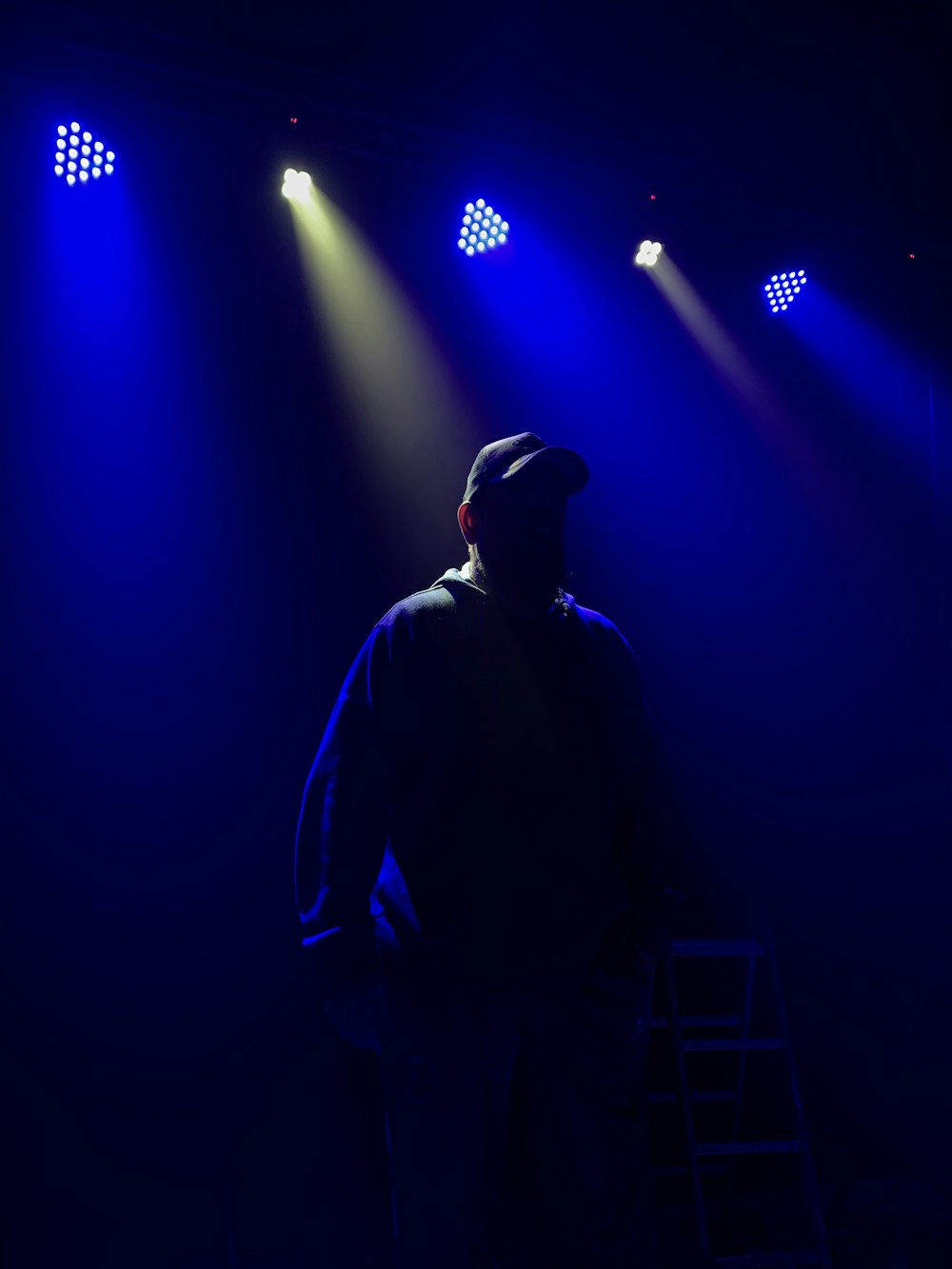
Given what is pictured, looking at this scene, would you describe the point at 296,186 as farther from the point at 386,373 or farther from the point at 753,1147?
the point at 753,1147

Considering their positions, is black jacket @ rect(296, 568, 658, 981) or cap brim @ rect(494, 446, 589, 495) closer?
black jacket @ rect(296, 568, 658, 981)

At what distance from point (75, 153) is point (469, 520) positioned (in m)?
1.94

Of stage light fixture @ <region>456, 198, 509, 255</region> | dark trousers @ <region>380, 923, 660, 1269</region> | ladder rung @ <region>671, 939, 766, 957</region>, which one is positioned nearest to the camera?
dark trousers @ <region>380, 923, 660, 1269</region>

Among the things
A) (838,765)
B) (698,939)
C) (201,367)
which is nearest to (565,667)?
(698,939)

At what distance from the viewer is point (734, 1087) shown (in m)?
3.22

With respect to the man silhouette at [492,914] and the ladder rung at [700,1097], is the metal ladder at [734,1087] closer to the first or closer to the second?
the ladder rung at [700,1097]

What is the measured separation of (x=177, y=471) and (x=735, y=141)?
8.30 ft

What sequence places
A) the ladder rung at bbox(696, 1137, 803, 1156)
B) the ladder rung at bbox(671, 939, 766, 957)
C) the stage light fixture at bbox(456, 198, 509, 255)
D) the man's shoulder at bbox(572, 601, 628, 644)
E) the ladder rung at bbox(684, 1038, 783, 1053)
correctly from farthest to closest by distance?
the stage light fixture at bbox(456, 198, 509, 255)
the ladder rung at bbox(671, 939, 766, 957)
the ladder rung at bbox(684, 1038, 783, 1053)
the ladder rung at bbox(696, 1137, 803, 1156)
the man's shoulder at bbox(572, 601, 628, 644)

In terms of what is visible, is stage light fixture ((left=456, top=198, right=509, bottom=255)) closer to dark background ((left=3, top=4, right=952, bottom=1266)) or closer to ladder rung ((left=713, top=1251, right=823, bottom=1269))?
dark background ((left=3, top=4, right=952, bottom=1266))

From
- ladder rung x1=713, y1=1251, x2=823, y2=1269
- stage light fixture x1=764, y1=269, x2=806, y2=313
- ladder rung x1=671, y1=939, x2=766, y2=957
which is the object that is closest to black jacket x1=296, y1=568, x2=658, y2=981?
ladder rung x1=671, y1=939, x2=766, y2=957

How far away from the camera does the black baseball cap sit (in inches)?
82.7

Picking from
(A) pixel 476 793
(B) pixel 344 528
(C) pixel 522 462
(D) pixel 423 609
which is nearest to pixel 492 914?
(A) pixel 476 793

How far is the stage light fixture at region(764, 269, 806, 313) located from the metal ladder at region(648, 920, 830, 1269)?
2743 mm

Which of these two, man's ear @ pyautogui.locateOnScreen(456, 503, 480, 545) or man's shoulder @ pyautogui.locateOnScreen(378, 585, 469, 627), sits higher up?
man's ear @ pyautogui.locateOnScreen(456, 503, 480, 545)
